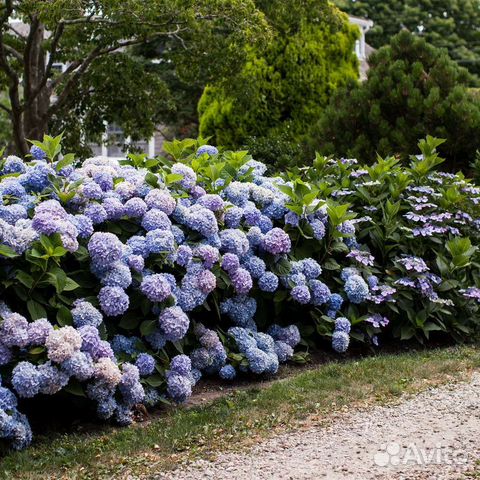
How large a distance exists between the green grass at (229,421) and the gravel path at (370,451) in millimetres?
144

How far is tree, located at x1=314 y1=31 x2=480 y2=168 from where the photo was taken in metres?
7.74

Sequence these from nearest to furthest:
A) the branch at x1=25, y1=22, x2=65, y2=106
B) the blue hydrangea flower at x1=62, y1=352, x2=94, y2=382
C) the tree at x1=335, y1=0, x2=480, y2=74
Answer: the blue hydrangea flower at x1=62, y1=352, x2=94, y2=382 → the branch at x1=25, y1=22, x2=65, y2=106 → the tree at x1=335, y1=0, x2=480, y2=74

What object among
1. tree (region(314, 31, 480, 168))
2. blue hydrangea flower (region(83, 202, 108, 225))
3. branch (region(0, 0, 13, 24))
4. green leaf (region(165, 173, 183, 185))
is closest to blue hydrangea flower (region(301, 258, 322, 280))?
green leaf (region(165, 173, 183, 185))

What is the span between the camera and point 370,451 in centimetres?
354

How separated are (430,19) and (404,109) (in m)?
28.6

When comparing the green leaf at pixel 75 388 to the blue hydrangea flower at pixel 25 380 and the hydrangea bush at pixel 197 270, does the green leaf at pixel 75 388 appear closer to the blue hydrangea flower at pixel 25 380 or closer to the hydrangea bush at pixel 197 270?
the hydrangea bush at pixel 197 270

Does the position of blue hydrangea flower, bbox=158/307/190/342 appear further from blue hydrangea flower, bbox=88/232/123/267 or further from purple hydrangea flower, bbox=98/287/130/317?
blue hydrangea flower, bbox=88/232/123/267

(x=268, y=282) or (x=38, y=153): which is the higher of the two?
(x=38, y=153)

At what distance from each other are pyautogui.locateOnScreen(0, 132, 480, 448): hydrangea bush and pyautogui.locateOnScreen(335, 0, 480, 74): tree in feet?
94.5

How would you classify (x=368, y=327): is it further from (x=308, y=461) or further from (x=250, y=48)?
(x=250, y=48)

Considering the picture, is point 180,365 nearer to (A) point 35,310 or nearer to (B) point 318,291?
(A) point 35,310

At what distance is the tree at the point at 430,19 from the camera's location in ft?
110

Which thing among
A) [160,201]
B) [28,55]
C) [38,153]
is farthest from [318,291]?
[28,55]

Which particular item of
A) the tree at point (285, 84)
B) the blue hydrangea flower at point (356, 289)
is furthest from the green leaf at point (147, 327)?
the tree at point (285, 84)
